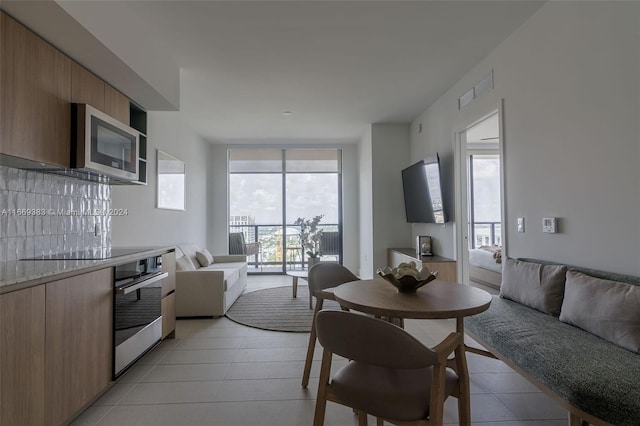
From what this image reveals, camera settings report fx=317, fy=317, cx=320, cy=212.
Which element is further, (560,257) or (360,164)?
(360,164)

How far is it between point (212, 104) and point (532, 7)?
3.68 meters

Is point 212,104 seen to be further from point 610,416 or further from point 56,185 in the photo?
point 610,416

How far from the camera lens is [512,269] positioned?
2479 mm

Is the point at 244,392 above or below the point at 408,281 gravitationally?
below

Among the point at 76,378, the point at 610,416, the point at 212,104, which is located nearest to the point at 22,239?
the point at 76,378

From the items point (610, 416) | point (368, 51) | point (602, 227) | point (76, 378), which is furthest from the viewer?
point (368, 51)

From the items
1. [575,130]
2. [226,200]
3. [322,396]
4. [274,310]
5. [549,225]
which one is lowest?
[274,310]

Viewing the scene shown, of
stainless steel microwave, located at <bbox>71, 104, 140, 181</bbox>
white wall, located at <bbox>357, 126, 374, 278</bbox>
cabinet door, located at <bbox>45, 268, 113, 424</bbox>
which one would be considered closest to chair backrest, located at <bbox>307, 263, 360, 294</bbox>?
cabinet door, located at <bbox>45, 268, 113, 424</bbox>

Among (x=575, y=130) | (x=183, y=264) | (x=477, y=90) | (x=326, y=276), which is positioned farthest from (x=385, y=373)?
(x=183, y=264)

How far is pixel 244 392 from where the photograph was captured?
2.17 m

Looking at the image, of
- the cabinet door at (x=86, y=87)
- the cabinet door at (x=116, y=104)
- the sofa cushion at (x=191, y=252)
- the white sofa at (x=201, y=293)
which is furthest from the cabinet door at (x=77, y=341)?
the sofa cushion at (x=191, y=252)

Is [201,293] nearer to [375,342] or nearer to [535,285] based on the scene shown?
[375,342]

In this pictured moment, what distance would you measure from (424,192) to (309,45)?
254 cm

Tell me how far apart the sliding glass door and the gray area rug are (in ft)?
6.04
